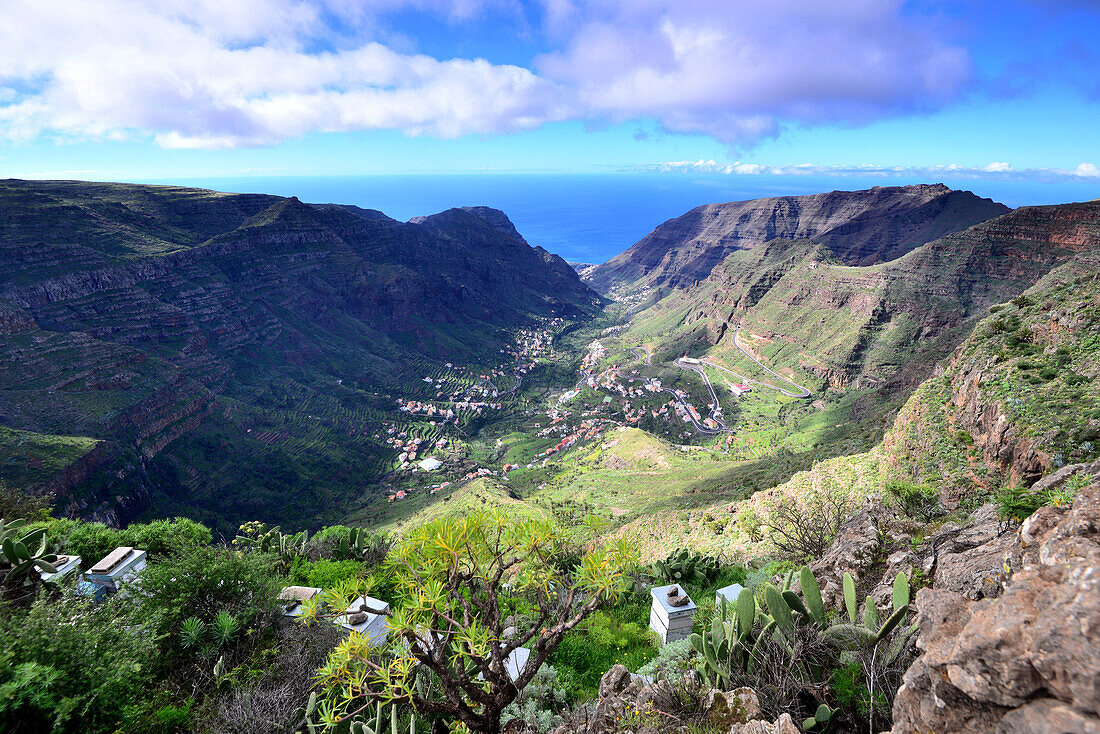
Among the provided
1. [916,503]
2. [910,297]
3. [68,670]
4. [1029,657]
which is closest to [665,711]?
[1029,657]

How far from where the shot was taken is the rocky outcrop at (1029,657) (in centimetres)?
291

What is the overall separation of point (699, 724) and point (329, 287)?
129294 mm

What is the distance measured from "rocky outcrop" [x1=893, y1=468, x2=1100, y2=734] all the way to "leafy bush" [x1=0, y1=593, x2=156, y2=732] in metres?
10.0

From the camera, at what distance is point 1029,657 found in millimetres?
3117

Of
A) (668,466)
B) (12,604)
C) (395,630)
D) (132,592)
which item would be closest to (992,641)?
(395,630)

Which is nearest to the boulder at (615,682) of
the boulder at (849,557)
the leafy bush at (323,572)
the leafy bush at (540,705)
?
the leafy bush at (540,705)

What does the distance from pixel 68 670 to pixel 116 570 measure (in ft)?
18.8

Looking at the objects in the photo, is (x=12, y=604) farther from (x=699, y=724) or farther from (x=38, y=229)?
(x=38, y=229)

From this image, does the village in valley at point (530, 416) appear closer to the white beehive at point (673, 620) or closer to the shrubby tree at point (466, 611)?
the white beehive at point (673, 620)

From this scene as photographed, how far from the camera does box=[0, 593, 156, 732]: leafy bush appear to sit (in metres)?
5.62

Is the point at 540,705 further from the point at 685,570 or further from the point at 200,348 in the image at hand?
the point at 200,348

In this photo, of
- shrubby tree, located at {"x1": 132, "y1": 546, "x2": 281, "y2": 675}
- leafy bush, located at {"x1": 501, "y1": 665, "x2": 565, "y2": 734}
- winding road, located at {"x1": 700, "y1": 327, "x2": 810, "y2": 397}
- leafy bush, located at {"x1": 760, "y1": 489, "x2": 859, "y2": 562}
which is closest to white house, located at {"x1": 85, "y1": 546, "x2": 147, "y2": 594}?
shrubby tree, located at {"x1": 132, "y1": 546, "x2": 281, "y2": 675}

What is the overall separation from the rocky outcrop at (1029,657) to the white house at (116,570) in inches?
582

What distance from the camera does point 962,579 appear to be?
6.25 meters
